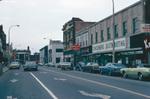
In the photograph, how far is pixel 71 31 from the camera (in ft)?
351

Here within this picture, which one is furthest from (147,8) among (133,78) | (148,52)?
(133,78)

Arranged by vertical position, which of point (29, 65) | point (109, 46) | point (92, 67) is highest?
point (109, 46)

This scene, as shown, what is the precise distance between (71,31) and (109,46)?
45.7 metres

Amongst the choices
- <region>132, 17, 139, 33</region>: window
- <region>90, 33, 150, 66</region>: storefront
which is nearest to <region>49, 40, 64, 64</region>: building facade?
<region>90, 33, 150, 66</region>: storefront

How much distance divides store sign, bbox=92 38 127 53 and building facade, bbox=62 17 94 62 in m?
28.9

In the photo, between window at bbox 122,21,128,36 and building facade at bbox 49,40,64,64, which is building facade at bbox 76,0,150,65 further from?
building facade at bbox 49,40,64,64

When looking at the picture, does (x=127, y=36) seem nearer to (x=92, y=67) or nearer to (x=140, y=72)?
(x=92, y=67)

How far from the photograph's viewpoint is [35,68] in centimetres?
6291

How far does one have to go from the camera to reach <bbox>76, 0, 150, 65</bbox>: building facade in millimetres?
46975

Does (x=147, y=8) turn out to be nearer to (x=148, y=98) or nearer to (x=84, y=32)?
(x=148, y=98)

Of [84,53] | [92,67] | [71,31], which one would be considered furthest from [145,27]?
[71,31]

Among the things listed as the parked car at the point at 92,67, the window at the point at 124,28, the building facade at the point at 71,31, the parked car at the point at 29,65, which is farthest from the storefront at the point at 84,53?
the window at the point at 124,28

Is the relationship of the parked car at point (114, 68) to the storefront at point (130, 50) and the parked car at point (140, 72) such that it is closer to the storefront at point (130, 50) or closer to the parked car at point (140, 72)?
the storefront at point (130, 50)

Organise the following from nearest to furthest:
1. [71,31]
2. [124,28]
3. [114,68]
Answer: [114,68] < [124,28] < [71,31]
